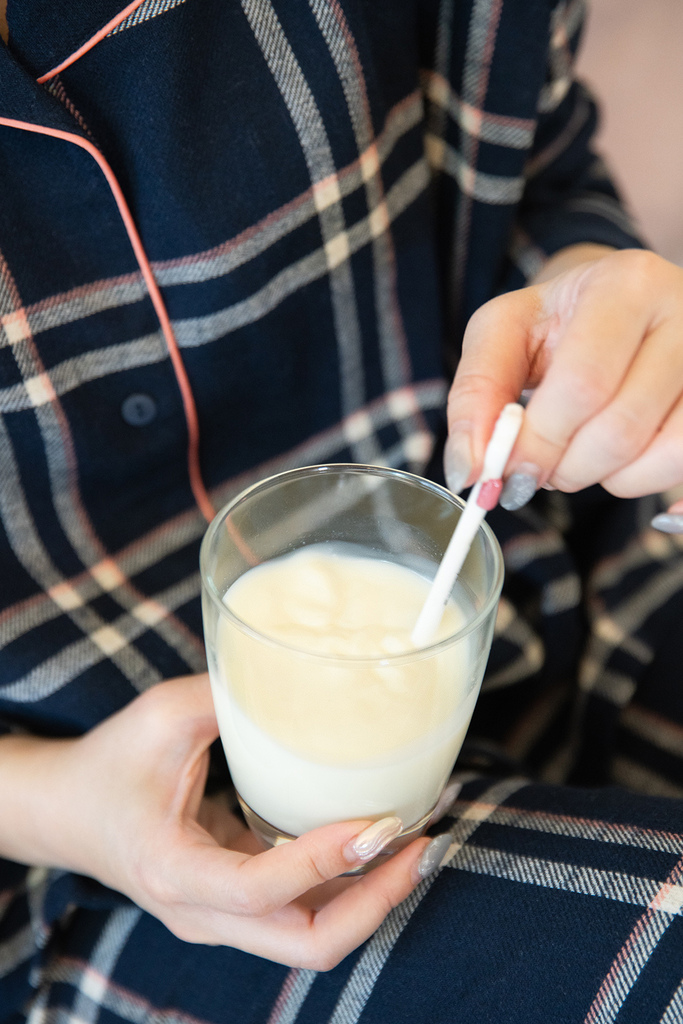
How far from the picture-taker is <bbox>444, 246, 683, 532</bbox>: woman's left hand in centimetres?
41

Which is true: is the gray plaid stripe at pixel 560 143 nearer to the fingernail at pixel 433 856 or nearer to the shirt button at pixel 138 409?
the shirt button at pixel 138 409

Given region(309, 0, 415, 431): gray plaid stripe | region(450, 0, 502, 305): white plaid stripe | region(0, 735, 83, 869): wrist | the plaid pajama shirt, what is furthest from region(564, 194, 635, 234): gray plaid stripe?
region(0, 735, 83, 869): wrist

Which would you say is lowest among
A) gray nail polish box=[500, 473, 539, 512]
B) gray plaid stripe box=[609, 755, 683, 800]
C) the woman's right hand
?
gray plaid stripe box=[609, 755, 683, 800]

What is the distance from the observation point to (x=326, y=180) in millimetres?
632

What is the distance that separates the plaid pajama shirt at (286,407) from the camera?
52cm

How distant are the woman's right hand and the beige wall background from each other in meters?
1.01

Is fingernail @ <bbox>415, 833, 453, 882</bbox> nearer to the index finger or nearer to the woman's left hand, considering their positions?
the index finger

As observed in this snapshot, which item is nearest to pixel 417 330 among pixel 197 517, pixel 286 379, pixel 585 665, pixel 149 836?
pixel 286 379

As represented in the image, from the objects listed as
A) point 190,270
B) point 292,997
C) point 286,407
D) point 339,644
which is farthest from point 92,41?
point 292,997

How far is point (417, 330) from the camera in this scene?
0.73 m

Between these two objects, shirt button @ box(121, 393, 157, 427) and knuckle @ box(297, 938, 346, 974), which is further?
shirt button @ box(121, 393, 157, 427)

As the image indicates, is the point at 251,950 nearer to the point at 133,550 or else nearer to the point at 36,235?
the point at 133,550

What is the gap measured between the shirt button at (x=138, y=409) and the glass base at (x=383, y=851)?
278 mm

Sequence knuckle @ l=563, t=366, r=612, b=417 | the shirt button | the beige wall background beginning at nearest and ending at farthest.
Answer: knuckle @ l=563, t=366, r=612, b=417
the shirt button
the beige wall background
